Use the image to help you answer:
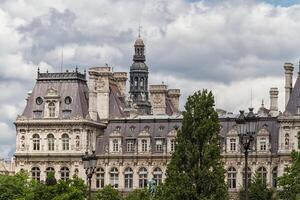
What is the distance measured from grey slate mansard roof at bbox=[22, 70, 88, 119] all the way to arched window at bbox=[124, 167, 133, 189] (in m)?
8.14

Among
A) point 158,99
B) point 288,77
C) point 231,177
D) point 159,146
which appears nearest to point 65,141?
point 159,146

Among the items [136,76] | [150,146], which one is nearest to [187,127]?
[150,146]

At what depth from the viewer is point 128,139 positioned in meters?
153

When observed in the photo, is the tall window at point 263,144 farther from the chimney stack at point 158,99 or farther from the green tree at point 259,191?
the chimney stack at point 158,99

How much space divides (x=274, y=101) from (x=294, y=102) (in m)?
10.6

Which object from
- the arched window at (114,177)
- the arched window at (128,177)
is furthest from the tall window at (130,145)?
the arched window at (114,177)

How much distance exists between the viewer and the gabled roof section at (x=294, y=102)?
14475 cm

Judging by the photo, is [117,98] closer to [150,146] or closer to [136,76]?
[150,146]

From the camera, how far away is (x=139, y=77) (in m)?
183

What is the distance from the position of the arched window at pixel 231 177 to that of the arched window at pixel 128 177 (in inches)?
458

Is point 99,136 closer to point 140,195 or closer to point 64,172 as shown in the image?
point 64,172

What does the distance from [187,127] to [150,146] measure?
50.7 metres

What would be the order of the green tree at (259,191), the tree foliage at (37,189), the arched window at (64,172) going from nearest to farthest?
the tree foliage at (37,189), the green tree at (259,191), the arched window at (64,172)

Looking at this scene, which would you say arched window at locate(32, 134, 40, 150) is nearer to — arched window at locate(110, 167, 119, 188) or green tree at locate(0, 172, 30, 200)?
arched window at locate(110, 167, 119, 188)
